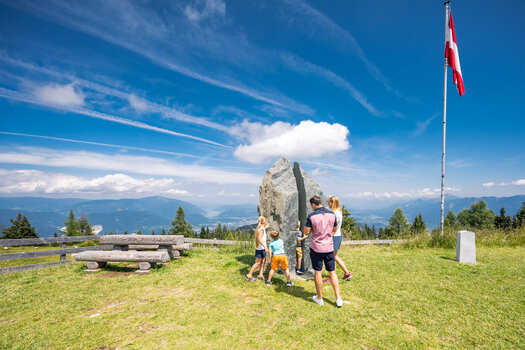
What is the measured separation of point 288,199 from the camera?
7344mm

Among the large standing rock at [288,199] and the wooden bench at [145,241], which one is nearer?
the large standing rock at [288,199]

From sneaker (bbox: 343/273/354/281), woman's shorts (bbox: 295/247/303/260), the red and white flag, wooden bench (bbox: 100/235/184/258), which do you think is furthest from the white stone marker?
wooden bench (bbox: 100/235/184/258)

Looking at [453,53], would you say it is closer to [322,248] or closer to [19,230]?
[322,248]

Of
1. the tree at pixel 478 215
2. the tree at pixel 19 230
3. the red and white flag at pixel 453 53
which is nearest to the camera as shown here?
the red and white flag at pixel 453 53

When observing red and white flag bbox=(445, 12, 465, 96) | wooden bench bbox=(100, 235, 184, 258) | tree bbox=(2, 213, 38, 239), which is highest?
red and white flag bbox=(445, 12, 465, 96)

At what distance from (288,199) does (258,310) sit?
3422 mm

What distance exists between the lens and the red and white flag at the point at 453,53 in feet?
37.6

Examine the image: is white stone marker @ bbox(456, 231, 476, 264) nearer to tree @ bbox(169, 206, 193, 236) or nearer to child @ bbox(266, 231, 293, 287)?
child @ bbox(266, 231, 293, 287)

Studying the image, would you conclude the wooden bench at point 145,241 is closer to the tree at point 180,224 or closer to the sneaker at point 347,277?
the sneaker at point 347,277

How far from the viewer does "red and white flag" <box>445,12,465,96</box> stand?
11445mm

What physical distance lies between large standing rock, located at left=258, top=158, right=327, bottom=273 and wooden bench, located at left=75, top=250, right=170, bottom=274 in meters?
3.83

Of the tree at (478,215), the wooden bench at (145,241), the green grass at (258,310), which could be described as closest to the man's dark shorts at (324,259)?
the green grass at (258,310)

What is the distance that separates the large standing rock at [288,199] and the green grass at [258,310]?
1.35 meters

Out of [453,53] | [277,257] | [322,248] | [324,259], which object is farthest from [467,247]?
[453,53]
